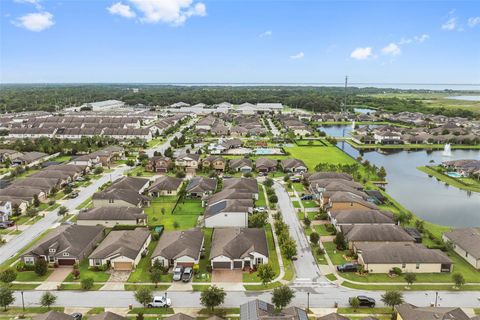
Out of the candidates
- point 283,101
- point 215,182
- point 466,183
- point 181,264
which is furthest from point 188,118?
point 181,264

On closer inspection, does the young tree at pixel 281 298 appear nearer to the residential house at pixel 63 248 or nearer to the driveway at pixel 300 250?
the driveway at pixel 300 250

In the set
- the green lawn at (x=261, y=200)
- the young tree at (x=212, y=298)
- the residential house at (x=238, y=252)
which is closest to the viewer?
the young tree at (x=212, y=298)

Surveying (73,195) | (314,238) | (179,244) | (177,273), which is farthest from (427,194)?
(73,195)

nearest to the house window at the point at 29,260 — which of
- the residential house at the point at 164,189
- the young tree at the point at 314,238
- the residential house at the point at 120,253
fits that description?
the residential house at the point at 120,253

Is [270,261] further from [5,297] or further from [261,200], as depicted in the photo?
[5,297]

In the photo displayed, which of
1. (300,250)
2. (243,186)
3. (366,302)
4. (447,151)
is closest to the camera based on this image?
(366,302)
